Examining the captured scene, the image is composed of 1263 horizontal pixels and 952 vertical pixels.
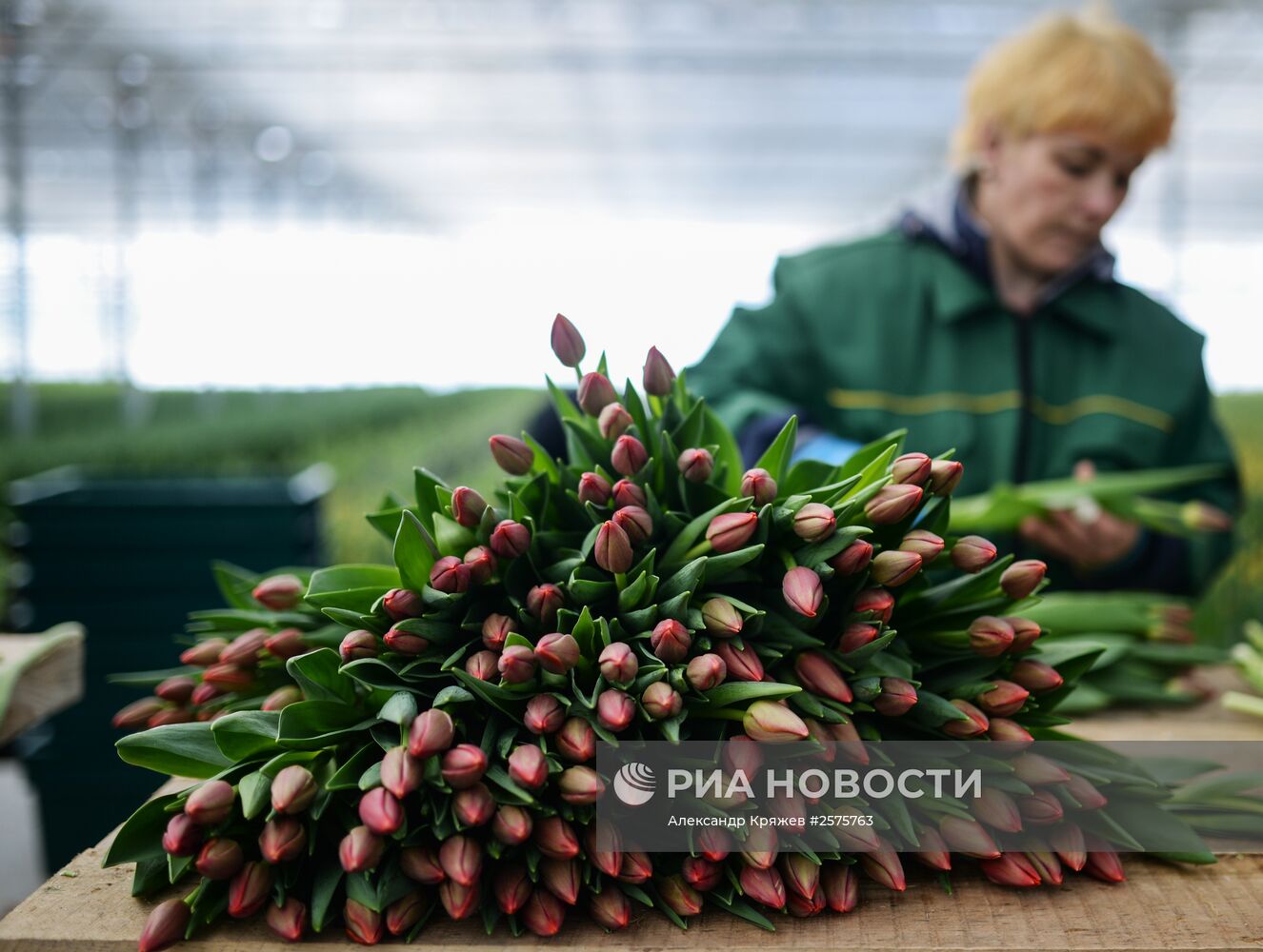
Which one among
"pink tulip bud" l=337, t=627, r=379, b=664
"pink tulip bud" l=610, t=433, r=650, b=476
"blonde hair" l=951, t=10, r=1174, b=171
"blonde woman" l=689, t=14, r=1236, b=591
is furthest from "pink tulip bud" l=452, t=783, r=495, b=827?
"blonde hair" l=951, t=10, r=1174, b=171

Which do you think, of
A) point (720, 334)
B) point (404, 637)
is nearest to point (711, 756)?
point (404, 637)

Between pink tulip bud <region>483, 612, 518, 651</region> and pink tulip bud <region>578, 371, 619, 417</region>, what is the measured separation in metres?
0.17

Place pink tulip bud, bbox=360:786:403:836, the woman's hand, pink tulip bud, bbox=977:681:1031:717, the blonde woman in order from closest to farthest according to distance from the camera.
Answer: pink tulip bud, bbox=360:786:403:836, pink tulip bud, bbox=977:681:1031:717, the woman's hand, the blonde woman

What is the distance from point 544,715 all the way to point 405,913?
0.44 ft

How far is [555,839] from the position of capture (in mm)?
583

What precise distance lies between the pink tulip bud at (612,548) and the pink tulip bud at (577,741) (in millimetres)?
91

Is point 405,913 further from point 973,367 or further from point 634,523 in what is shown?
point 973,367

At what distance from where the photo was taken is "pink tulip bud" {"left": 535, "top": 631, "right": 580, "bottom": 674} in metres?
0.59

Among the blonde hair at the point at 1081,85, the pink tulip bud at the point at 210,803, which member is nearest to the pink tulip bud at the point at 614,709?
the pink tulip bud at the point at 210,803

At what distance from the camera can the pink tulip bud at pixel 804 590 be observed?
0.58 m

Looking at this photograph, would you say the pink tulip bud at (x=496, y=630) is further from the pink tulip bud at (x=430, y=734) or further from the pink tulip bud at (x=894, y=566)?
the pink tulip bud at (x=894, y=566)

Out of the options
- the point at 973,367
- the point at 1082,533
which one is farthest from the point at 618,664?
the point at 973,367

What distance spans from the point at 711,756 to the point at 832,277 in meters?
1.20

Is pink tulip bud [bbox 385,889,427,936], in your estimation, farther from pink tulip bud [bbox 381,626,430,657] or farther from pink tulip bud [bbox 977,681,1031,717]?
Answer: pink tulip bud [bbox 977,681,1031,717]
